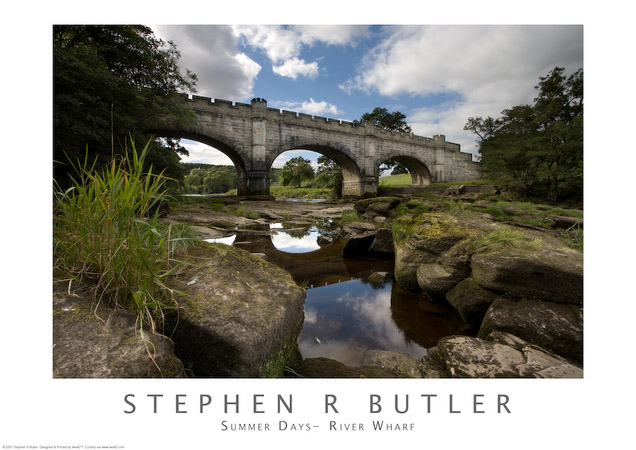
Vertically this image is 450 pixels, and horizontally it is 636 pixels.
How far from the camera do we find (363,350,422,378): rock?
1.78 m

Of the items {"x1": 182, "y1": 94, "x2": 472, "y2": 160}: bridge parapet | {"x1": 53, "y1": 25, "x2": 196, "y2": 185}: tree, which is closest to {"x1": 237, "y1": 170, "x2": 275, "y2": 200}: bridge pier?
{"x1": 182, "y1": 94, "x2": 472, "y2": 160}: bridge parapet

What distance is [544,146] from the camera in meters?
10.4

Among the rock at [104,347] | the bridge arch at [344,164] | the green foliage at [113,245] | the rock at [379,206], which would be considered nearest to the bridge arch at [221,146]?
the bridge arch at [344,164]

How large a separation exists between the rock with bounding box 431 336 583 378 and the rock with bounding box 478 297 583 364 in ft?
0.71

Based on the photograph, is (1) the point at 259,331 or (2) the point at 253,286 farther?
(2) the point at 253,286

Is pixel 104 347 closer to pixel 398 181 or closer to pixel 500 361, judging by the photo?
pixel 500 361

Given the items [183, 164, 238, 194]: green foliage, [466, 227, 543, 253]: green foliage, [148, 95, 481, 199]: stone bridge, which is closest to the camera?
[466, 227, 543, 253]: green foliage

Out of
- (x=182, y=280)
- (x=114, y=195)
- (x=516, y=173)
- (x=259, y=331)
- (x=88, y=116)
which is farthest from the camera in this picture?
(x=516, y=173)

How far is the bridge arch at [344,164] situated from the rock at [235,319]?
16460mm

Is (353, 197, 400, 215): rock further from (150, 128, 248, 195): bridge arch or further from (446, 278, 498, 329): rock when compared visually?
(150, 128, 248, 195): bridge arch

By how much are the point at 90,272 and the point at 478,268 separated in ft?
9.77

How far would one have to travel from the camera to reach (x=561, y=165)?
10.2 m

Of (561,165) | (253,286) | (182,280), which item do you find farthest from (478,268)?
(561,165)
